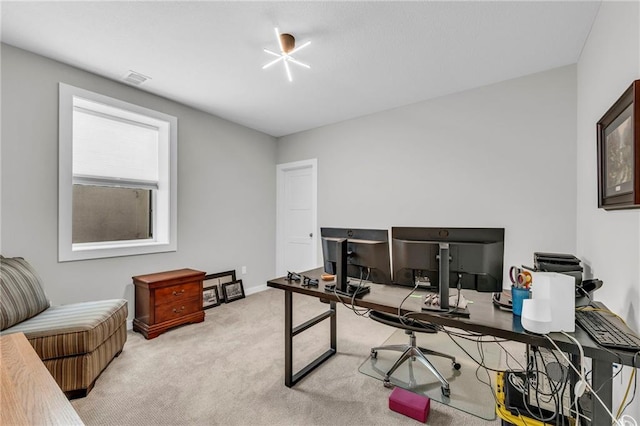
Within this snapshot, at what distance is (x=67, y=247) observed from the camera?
259cm

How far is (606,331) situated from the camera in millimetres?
1139

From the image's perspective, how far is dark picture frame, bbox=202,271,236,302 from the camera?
375cm

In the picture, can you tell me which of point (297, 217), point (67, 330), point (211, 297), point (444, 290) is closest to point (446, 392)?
point (444, 290)

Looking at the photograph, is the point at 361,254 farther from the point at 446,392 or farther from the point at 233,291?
the point at 233,291

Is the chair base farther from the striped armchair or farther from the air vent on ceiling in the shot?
the air vent on ceiling

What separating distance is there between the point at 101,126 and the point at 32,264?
4.91 feet

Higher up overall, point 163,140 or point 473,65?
point 473,65

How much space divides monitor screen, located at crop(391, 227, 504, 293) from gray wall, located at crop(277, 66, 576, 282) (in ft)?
5.67

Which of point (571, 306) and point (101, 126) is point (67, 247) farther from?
point (571, 306)

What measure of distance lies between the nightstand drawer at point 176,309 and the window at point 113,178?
71 centimetres

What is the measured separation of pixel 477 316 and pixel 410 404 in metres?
0.77

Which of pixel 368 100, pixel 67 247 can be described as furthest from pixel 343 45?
pixel 67 247

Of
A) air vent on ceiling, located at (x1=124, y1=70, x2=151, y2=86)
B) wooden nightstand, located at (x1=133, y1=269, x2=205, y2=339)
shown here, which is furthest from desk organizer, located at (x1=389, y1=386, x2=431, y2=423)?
air vent on ceiling, located at (x1=124, y1=70, x2=151, y2=86)

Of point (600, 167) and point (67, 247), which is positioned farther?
point (67, 247)
